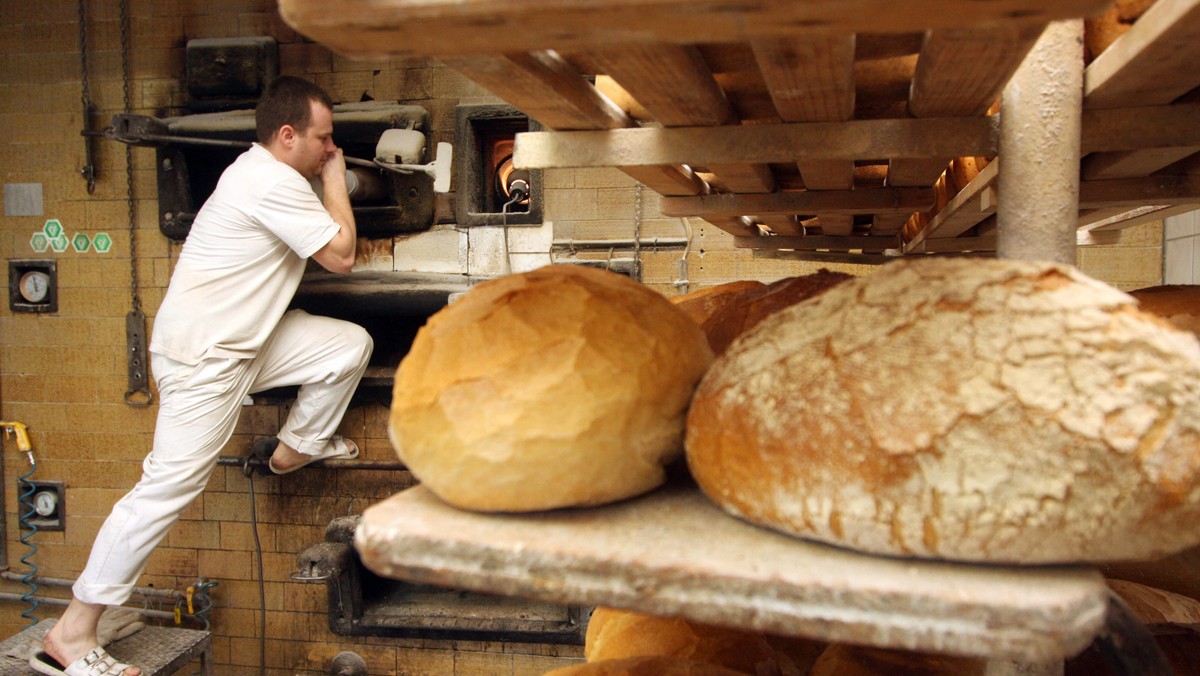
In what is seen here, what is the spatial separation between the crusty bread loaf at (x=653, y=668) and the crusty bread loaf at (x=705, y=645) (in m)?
0.05

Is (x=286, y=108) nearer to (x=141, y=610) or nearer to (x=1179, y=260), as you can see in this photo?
(x=141, y=610)

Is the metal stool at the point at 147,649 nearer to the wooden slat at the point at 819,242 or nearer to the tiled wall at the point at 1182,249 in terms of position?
the wooden slat at the point at 819,242

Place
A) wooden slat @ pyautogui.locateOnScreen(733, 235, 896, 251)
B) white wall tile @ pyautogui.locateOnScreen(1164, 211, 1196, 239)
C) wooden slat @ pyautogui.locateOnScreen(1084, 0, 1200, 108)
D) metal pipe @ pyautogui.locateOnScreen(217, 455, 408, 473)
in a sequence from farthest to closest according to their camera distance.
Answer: metal pipe @ pyautogui.locateOnScreen(217, 455, 408, 473)
white wall tile @ pyautogui.locateOnScreen(1164, 211, 1196, 239)
wooden slat @ pyautogui.locateOnScreen(733, 235, 896, 251)
wooden slat @ pyautogui.locateOnScreen(1084, 0, 1200, 108)

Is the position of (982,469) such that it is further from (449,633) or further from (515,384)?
(449,633)

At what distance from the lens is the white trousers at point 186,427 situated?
9.29 ft

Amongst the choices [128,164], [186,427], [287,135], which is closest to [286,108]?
[287,135]

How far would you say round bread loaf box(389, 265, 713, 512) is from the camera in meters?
0.71

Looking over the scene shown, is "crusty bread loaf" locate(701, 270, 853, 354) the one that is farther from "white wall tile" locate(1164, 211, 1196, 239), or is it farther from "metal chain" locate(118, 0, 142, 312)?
"metal chain" locate(118, 0, 142, 312)

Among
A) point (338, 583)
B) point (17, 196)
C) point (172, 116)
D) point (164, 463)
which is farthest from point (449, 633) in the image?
point (17, 196)

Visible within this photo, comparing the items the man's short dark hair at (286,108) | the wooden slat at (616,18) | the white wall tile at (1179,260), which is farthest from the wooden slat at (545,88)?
the white wall tile at (1179,260)

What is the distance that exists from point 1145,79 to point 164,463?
313cm

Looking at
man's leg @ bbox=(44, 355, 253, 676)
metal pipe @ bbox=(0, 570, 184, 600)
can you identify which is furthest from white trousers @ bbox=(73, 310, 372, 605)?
metal pipe @ bbox=(0, 570, 184, 600)

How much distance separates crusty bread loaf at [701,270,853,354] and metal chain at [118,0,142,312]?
4.02 meters

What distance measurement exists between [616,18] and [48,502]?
4958mm
